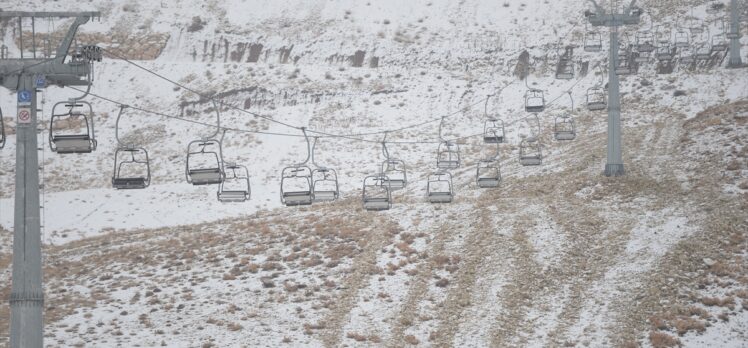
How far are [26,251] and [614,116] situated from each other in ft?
79.4

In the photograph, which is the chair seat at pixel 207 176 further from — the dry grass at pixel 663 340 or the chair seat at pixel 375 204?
the dry grass at pixel 663 340

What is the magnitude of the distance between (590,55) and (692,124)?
15.2 meters

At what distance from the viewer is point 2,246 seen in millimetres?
40469

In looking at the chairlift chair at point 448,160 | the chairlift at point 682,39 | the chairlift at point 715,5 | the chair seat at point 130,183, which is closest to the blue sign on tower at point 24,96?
→ the chair seat at point 130,183

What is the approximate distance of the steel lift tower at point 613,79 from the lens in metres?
33.4

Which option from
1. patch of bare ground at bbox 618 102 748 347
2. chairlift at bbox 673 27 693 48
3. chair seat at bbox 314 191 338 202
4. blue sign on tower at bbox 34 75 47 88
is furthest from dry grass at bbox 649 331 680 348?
chairlift at bbox 673 27 693 48

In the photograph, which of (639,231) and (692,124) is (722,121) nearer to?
(692,124)

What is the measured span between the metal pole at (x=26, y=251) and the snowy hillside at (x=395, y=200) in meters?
10.1

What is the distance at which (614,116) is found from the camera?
3488 centimetres

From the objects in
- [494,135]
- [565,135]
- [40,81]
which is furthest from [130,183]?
[565,135]

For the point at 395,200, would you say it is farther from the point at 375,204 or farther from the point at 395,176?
the point at 375,204

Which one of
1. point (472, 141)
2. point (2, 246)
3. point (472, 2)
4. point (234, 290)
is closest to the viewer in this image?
point (234, 290)

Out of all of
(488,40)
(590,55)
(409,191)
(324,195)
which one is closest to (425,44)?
(488,40)

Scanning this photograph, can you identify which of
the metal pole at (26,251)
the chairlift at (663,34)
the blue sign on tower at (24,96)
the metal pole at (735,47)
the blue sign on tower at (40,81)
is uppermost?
the chairlift at (663,34)
